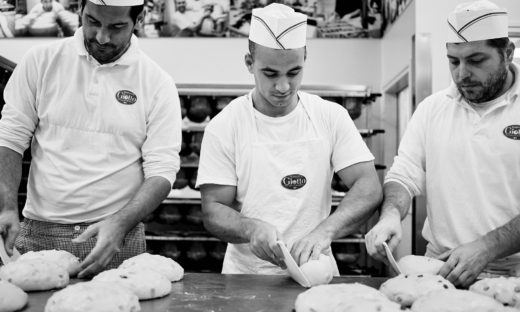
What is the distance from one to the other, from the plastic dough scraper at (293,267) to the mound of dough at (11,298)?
30.5 inches

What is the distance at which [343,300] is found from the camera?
1.45 meters

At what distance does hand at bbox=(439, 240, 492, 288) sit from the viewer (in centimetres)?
176

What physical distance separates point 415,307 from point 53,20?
15.6ft

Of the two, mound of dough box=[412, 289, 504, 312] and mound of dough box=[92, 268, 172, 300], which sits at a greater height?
mound of dough box=[412, 289, 504, 312]

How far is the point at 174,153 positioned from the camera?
2203 millimetres

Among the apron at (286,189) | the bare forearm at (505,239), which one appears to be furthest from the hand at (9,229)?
the bare forearm at (505,239)

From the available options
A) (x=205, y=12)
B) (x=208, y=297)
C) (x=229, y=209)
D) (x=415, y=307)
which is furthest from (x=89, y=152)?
(x=205, y=12)

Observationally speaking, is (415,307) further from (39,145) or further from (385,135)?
(385,135)

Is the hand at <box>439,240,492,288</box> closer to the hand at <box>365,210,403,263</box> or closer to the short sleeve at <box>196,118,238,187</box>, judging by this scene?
the hand at <box>365,210,403,263</box>

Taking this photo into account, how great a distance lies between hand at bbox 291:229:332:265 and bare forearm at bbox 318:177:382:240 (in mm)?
51

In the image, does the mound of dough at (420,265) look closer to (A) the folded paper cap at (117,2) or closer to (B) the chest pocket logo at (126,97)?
(B) the chest pocket logo at (126,97)

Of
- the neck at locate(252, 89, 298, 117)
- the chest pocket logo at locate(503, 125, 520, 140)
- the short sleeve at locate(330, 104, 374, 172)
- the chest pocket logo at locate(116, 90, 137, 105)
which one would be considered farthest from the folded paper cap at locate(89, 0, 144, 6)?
the chest pocket logo at locate(503, 125, 520, 140)

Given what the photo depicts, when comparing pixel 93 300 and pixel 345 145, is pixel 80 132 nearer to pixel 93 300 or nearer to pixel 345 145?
pixel 93 300

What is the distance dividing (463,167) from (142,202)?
1259 millimetres
